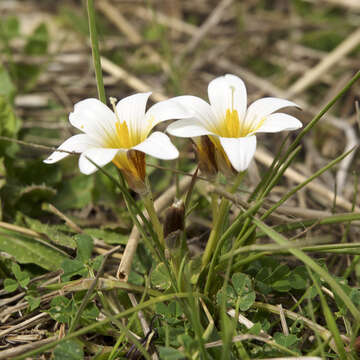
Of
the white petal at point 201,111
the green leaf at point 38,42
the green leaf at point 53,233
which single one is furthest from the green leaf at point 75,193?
the green leaf at point 38,42

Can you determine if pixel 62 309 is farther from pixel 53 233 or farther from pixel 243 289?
pixel 243 289

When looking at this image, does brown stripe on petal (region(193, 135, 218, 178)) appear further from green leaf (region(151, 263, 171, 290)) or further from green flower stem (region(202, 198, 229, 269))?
green leaf (region(151, 263, 171, 290))

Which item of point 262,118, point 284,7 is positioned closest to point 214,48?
point 284,7

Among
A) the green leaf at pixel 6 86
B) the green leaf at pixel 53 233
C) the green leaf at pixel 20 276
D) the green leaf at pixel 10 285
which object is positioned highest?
the green leaf at pixel 6 86

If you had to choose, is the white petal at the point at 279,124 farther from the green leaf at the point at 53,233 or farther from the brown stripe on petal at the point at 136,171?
the green leaf at the point at 53,233

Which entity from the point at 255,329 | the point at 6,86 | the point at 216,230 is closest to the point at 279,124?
the point at 216,230

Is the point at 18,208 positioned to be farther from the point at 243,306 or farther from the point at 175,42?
the point at 175,42
